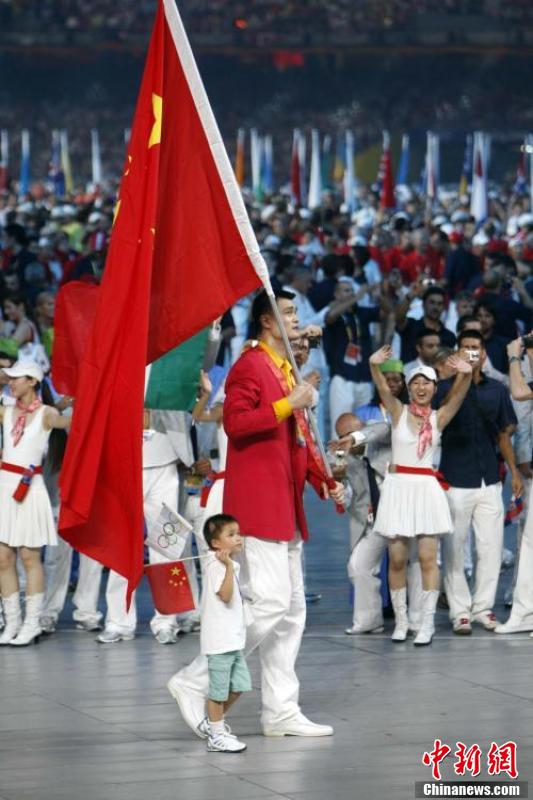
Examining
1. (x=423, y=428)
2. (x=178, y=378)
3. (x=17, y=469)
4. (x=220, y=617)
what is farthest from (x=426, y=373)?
(x=220, y=617)

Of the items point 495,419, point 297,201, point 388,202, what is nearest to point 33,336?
point 495,419

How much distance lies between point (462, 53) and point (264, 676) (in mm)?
59961

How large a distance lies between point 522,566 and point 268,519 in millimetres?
3070

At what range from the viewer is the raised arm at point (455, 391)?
10.7 meters

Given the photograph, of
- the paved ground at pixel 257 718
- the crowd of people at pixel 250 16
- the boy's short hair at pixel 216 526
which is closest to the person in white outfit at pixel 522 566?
the paved ground at pixel 257 718

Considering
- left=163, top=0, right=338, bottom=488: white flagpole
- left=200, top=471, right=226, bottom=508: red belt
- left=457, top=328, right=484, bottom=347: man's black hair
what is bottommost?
left=200, top=471, right=226, bottom=508: red belt

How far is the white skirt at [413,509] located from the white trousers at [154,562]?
3.99ft

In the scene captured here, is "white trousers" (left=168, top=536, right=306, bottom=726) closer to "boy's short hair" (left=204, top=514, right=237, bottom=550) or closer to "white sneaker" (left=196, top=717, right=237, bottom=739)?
Result: "white sneaker" (left=196, top=717, right=237, bottom=739)

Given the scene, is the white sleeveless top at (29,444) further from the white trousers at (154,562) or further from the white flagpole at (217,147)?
the white flagpole at (217,147)

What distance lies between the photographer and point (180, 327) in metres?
8.67

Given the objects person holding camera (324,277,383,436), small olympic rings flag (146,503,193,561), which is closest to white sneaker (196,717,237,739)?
small olympic rings flag (146,503,193,561)

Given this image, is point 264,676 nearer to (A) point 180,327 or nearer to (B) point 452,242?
(A) point 180,327

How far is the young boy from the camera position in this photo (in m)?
8.26

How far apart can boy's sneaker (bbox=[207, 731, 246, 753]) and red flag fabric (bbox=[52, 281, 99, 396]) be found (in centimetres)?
324
